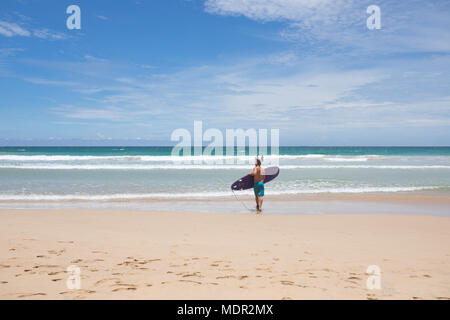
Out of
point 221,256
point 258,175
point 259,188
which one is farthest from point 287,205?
point 221,256

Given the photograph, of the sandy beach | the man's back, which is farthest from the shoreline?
the sandy beach

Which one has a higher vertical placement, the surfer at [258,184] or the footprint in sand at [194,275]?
the surfer at [258,184]

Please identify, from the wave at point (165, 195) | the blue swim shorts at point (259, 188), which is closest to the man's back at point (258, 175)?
the blue swim shorts at point (259, 188)

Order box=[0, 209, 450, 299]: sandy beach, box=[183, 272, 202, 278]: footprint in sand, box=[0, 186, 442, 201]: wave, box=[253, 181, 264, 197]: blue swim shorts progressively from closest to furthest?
box=[0, 209, 450, 299]: sandy beach → box=[183, 272, 202, 278]: footprint in sand → box=[253, 181, 264, 197]: blue swim shorts → box=[0, 186, 442, 201]: wave

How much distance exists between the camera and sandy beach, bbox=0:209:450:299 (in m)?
3.63

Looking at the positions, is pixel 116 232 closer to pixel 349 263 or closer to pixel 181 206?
pixel 181 206

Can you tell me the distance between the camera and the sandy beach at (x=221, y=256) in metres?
3.63

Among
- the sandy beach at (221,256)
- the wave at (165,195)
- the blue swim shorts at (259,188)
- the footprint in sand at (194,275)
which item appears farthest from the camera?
the wave at (165,195)

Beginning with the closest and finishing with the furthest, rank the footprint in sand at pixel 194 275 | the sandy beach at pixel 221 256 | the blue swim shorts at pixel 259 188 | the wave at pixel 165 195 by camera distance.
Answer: the sandy beach at pixel 221 256 → the footprint in sand at pixel 194 275 → the blue swim shorts at pixel 259 188 → the wave at pixel 165 195

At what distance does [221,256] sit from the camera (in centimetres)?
500

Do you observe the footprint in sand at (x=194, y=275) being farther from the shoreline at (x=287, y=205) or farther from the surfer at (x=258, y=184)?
the surfer at (x=258, y=184)

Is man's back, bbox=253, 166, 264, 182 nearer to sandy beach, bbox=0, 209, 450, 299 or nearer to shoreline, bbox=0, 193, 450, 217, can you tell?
shoreline, bbox=0, 193, 450, 217
